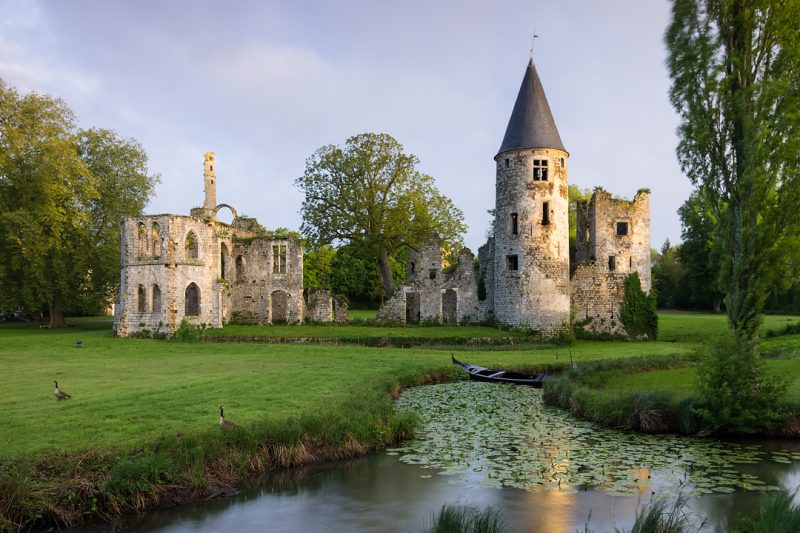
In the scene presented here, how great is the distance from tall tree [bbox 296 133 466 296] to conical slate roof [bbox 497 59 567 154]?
803 cm

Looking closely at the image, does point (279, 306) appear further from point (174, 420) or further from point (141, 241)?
point (174, 420)

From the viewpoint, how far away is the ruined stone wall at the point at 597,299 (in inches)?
1334

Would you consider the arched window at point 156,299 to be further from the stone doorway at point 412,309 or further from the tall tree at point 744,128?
the tall tree at point 744,128

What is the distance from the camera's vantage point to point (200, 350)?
26.5 m

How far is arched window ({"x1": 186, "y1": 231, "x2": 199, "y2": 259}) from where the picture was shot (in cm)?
3557

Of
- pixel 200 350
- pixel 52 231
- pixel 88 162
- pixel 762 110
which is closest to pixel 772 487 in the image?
pixel 762 110

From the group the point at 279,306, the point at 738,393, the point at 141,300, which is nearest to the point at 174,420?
the point at 738,393

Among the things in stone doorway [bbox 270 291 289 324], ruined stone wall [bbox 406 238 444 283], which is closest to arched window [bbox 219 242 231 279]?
stone doorway [bbox 270 291 289 324]

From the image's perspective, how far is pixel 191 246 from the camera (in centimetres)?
3753

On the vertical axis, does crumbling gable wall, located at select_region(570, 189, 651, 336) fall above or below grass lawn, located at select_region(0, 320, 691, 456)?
above

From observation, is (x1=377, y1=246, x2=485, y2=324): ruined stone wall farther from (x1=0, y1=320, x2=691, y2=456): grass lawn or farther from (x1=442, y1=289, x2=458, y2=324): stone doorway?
(x1=0, y1=320, x2=691, y2=456): grass lawn

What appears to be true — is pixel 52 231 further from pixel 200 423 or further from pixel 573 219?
pixel 573 219

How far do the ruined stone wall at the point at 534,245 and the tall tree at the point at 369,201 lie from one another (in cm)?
702

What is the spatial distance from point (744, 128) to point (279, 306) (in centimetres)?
3288
